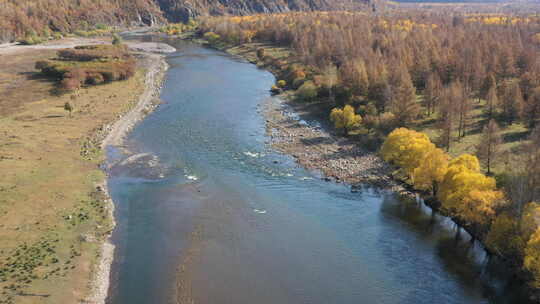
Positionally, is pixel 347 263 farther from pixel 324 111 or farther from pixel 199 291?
pixel 324 111

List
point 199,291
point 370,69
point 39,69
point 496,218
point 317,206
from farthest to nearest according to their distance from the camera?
point 39,69 → point 370,69 → point 317,206 → point 496,218 → point 199,291

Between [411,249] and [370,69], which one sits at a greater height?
[370,69]

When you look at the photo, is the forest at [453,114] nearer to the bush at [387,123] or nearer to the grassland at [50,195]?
the bush at [387,123]

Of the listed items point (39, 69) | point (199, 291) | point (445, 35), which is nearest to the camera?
point (199, 291)

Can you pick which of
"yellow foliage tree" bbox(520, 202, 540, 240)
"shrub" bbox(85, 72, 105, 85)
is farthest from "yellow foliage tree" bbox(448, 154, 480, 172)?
"shrub" bbox(85, 72, 105, 85)

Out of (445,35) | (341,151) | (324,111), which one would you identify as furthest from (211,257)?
(445,35)

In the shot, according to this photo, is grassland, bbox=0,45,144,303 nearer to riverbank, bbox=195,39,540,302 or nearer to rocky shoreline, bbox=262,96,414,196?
rocky shoreline, bbox=262,96,414,196

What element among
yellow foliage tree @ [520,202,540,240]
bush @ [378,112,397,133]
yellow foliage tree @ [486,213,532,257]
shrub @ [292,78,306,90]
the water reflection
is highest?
shrub @ [292,78,306,90]

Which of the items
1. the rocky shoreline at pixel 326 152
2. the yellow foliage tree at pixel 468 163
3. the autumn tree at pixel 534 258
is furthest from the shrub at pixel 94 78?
the autumn tree at pixel 534 258
